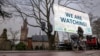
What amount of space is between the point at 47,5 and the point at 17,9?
15.6ft

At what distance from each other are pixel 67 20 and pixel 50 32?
10471 mm

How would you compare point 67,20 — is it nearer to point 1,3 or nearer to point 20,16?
point 1,3

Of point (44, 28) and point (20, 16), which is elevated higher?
point (20, 16)

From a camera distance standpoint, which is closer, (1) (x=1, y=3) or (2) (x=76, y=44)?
(2) (x=76, y=44)

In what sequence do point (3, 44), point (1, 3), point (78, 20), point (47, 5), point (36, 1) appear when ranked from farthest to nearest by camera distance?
point (36, 1)
point (47, 5)
point (3, 44)
point (1, 3)
point (78, 20)

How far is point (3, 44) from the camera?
2892cm

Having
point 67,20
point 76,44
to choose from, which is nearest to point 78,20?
point 67,20

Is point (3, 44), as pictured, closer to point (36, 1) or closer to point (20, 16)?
point (20, 16)

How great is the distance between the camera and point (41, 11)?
33.5 metres

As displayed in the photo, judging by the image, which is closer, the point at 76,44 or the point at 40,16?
the point at 76,44

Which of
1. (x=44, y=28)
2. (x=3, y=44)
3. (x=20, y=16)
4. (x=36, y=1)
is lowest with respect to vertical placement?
(x=3, y=44)

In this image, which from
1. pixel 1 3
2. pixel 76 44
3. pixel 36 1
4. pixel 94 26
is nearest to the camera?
pixel 76 44

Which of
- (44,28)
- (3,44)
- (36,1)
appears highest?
(36,1)

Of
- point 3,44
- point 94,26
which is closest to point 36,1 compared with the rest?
point 3,44
